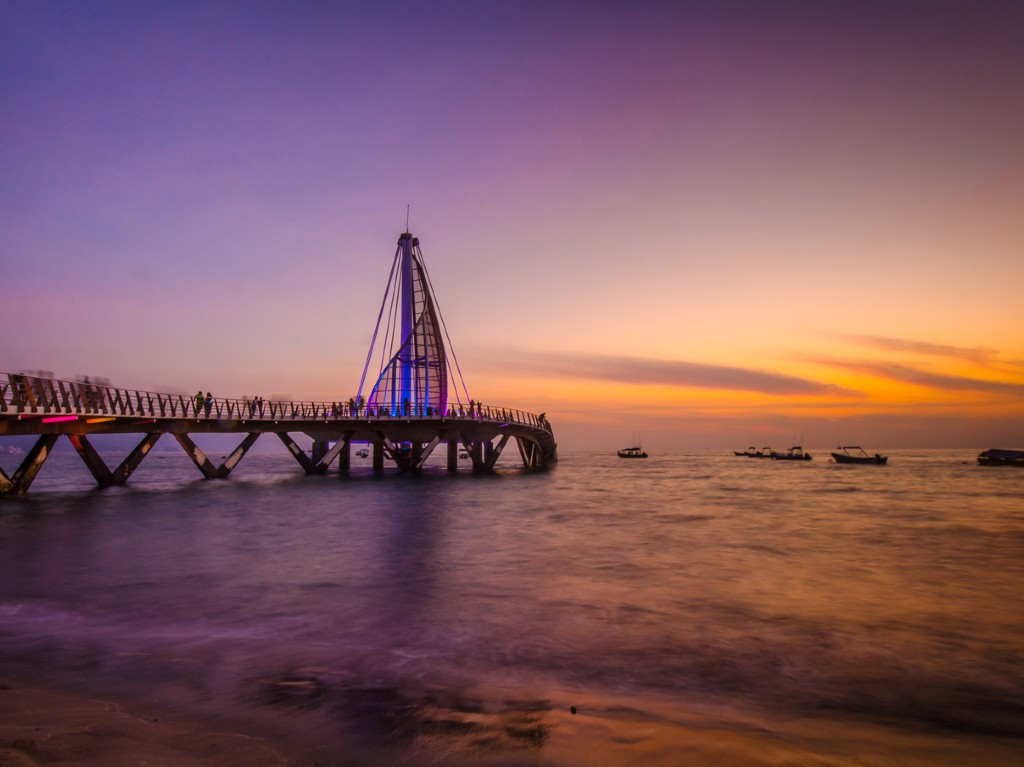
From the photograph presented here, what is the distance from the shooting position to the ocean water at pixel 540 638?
576cm

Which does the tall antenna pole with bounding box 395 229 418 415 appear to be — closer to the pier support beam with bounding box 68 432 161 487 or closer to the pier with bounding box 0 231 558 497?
the pier with bounding box 0 231 558 497

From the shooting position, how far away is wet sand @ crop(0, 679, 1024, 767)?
477 cm

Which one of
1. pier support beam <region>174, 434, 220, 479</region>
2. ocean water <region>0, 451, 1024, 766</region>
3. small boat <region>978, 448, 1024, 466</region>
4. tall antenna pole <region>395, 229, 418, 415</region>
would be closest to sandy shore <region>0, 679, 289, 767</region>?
ocean water <region>0, 451, 1024, 766</region>

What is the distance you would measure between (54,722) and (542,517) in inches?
969

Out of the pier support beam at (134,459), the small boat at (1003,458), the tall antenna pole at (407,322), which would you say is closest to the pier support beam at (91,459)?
the pier support beam at (134,459)

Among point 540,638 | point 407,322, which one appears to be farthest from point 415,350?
point 540,638

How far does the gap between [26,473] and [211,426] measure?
13628mm

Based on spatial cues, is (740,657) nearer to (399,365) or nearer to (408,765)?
(408,765)

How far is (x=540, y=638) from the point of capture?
31.1ft

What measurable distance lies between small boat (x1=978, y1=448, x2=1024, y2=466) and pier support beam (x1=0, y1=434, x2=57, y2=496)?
11997cm

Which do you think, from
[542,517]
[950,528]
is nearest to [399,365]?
[542,517]

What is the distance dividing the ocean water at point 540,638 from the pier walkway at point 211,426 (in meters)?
8.70

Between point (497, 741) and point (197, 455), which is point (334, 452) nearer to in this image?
point (197, 455)

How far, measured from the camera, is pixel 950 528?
2689cm
